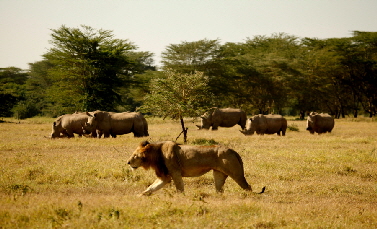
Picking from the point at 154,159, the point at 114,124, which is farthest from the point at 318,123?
the point at 154,159

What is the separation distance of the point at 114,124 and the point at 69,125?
2.64 meters

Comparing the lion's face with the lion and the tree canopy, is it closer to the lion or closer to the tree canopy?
the lion

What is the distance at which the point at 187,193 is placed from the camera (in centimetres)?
967

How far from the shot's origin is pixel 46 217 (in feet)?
23.6

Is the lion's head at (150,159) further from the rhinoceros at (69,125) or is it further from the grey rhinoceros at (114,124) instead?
the rhinoceros at (69,125)

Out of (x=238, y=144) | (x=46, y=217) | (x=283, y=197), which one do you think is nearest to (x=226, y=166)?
(x=283, y=197)

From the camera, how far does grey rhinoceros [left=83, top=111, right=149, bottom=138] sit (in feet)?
78.7

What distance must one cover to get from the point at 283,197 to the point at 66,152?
1025 cm

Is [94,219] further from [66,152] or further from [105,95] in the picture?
[105,95]

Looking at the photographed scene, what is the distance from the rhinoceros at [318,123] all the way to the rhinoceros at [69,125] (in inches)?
606

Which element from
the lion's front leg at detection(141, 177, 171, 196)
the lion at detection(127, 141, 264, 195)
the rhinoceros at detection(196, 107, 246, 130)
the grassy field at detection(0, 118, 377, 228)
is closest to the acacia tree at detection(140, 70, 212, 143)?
the grassy field at detection(0, 118, 377, 228)

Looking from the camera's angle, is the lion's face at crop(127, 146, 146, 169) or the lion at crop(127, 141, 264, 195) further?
the lion's face at crop(127, 146, 146, 169)

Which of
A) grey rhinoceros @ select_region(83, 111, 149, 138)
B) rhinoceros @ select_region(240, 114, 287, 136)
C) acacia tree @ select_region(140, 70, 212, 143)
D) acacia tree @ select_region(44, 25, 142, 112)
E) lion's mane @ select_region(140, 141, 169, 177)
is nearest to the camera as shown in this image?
lion's mane @ select_region(140, 141, 169, 177)

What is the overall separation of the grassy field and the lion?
0.32 metres
